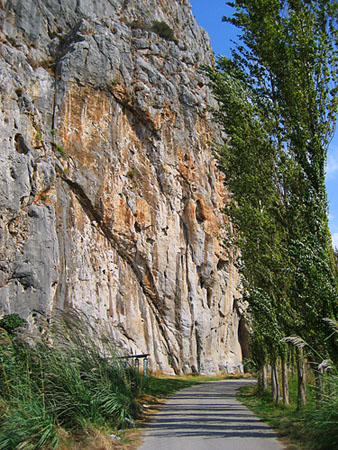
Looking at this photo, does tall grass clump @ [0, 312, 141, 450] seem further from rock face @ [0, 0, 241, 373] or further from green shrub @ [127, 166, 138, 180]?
green shrub @ [127, 166, 138, 180]

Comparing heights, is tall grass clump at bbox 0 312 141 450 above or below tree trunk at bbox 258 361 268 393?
above

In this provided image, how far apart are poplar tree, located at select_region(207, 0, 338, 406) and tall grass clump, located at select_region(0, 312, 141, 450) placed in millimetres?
4099

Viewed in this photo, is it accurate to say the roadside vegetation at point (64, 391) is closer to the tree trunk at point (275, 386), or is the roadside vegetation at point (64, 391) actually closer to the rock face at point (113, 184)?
the tree trunk at point (275, 386)

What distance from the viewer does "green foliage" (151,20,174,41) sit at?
1570 inches

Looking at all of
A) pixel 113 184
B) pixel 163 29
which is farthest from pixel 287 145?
pixel 163 29

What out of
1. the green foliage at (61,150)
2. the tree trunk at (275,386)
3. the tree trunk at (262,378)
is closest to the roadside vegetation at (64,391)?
the tree trunk at (275,386)

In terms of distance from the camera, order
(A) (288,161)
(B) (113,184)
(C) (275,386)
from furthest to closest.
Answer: (B) (113,184)
(C) (275,386)
(A) (288,161)

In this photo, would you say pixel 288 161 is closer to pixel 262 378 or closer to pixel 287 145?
pixel 287 145

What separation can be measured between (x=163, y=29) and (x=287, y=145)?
3265 cm

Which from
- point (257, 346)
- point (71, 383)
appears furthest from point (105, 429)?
point (257, 346)

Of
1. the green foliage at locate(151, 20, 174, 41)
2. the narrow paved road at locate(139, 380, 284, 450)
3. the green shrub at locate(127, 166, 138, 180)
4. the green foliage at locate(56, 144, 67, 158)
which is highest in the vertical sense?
the green foliage at locate(151, 20, 174, 41)

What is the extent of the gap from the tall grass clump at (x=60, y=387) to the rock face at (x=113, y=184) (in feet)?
53.8

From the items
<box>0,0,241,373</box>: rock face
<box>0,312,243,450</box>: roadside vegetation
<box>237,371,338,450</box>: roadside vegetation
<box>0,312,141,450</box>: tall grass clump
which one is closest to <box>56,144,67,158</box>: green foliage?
<box>0,0,241,373</box>: rock face

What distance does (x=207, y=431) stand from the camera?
338 inches
